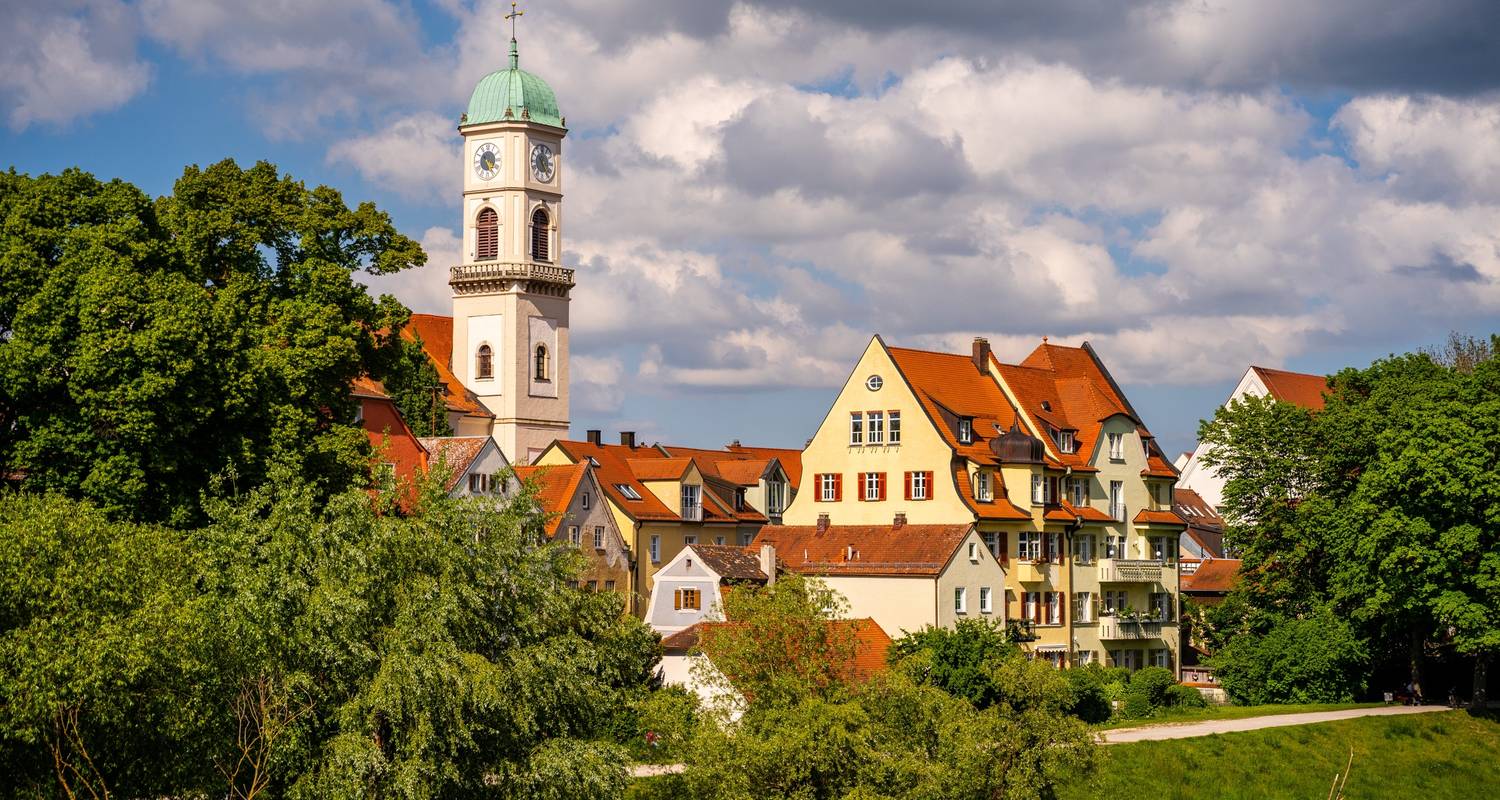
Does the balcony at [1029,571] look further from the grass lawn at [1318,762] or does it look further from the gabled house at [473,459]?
the gabled house at [473,459]

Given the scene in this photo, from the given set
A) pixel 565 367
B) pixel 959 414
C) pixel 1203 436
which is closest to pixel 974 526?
pixel 959 414

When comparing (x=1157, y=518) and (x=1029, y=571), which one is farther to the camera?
(x=1157, y=518)

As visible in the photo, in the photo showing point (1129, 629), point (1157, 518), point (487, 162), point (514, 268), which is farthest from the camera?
point (487, 162)

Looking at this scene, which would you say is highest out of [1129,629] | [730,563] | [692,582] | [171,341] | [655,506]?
[171,341]

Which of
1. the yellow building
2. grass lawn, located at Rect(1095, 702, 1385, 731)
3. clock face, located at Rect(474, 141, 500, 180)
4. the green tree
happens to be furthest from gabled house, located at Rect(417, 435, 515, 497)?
clock face, located at Rect(474, 141, 500, 180)

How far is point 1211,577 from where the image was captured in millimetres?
91438

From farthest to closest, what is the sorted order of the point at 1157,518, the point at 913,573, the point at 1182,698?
the point at 1157,518, the point at 1182,698, the point at 913,573

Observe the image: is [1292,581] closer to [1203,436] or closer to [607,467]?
[1203,436]

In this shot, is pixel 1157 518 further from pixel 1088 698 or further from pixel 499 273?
pixel 499 273

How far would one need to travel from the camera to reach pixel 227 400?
45156 millimetres

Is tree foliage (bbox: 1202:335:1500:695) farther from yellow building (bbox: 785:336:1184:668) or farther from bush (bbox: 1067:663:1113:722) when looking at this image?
bush (bbox: 1067:663:1113:722)

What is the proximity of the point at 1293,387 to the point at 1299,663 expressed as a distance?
4723 cm

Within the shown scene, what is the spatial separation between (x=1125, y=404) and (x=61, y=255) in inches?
1876

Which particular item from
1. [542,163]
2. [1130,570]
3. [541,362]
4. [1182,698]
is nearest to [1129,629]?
[1130,570]
